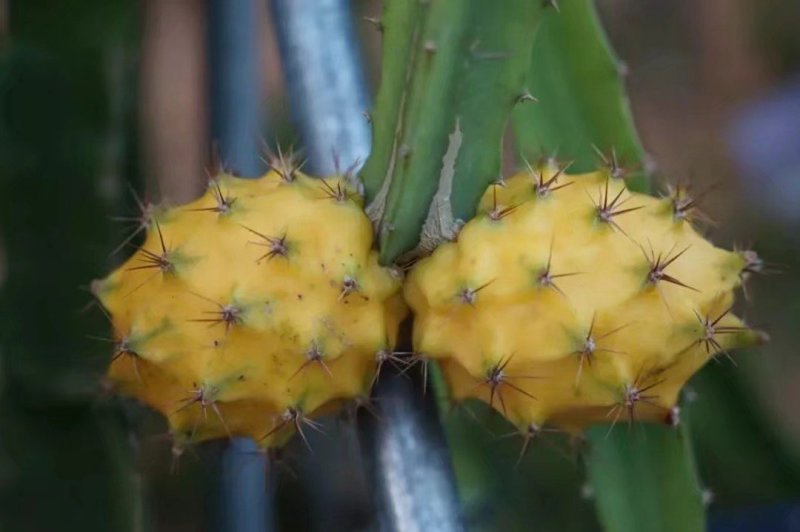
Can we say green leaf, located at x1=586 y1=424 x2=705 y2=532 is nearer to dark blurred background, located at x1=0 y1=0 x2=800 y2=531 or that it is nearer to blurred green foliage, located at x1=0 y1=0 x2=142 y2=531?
dark blurred background, located at x1=0 y1=0 x2=800 y2=531

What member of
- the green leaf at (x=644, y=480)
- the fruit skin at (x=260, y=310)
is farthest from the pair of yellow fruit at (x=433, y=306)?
the green leaf at (x=644, y=480)

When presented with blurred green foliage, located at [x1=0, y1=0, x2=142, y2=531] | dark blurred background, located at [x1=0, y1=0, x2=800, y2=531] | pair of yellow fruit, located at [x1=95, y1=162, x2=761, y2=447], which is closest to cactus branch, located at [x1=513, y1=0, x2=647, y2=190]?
dark blurred background, located at [x1=0, y1=0, x2=800, y2=531]

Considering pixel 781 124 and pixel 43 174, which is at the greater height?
pixel 781 124

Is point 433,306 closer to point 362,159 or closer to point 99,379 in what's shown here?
point 362,159

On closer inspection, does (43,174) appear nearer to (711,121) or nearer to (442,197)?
(442,197)

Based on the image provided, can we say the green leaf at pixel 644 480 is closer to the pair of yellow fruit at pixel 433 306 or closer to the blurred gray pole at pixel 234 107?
the pair of yellow fruit at pixel 433 306

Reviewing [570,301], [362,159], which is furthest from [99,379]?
[570,301]

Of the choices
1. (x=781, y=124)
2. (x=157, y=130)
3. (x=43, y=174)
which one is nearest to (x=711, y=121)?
(x=781, y=124)

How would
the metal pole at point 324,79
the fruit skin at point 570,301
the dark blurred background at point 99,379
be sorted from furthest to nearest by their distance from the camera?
the dark blurred background at point 99,379 < the metal pole at point 324,79 < the fruit skin at point 570,301
